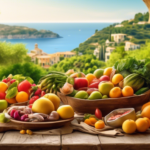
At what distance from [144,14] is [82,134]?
4988mm

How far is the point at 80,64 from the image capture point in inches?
184

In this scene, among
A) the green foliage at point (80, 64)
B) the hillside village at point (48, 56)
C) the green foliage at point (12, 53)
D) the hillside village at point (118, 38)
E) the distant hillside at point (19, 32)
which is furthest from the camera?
the hillside village at point (118, 38)

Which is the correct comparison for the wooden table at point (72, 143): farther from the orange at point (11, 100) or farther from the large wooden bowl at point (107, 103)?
the orange at point (11, 100)

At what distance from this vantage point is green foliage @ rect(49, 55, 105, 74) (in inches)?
175

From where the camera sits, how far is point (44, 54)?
466 cm

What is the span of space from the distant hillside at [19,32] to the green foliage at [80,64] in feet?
2.95

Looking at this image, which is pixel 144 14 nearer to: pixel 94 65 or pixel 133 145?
pixel 94 65

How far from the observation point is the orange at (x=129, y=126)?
1.18m

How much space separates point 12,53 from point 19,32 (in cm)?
174

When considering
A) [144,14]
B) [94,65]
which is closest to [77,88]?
[94,65]

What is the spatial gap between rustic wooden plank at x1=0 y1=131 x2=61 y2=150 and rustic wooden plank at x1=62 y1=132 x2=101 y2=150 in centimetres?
4

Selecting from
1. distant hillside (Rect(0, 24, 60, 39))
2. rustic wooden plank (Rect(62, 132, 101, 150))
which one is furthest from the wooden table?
distant hillside (Rect(0, 24, 60, 39))

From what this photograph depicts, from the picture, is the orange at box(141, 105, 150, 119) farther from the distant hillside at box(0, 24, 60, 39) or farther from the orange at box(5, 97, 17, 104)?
the distant hillside at box(0, 24, 60, 39)

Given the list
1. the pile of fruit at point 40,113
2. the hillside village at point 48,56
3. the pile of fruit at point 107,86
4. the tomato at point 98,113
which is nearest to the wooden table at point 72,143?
the pile of fruit at point 40,113
